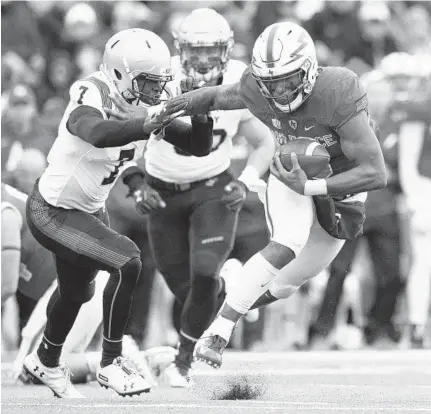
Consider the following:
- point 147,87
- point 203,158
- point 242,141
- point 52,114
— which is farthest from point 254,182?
point 52,114

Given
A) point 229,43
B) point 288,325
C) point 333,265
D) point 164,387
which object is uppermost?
point 229,43

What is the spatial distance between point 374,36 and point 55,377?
5407 mm

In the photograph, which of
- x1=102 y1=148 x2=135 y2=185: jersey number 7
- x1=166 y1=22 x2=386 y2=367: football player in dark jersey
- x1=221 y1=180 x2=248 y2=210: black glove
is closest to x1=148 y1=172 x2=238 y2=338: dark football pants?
x1=221 y1=180 x2=248 y2=210: black glove

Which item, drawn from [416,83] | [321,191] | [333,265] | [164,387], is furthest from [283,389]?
[416,83]

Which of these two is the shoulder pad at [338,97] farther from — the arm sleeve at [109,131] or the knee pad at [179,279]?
the knee pad at [179,279]

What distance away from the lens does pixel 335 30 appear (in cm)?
1263

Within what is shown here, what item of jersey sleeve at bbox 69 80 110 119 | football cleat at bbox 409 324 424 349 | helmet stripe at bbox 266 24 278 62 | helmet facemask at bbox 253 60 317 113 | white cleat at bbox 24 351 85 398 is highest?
helmet stripe at bbox 266 24 278 62

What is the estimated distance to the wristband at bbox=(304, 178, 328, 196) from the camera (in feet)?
23.6

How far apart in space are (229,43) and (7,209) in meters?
1.70

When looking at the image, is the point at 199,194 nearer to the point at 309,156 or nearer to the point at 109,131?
the point at 309,156

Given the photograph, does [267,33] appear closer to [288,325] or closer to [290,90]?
[290,90]

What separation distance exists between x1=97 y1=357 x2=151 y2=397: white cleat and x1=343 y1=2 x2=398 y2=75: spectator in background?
17.4ft

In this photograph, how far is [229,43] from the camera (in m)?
8.79

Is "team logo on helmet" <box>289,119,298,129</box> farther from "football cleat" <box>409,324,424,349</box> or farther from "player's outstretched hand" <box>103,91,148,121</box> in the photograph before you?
"football cleat" <box>409,324,424,349</box>
